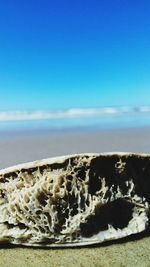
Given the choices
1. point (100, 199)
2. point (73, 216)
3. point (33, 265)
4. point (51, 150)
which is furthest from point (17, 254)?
point (51, 150)

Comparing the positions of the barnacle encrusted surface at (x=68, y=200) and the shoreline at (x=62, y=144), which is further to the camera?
the shoreline at (x=62, y=144)

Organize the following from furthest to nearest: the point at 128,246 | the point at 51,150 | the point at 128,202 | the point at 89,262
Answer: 1. the point at 51,150
2. the point at 128,202
3. the point at 128,246
4. the point at 89,262

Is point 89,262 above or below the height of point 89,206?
below

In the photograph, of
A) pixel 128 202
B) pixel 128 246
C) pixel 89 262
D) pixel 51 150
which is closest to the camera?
pixel 89 262

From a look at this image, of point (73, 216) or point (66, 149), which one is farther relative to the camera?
point (66, 149)

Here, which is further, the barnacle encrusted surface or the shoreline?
the shoreline

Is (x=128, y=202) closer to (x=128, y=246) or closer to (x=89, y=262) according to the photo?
(x=128, y=246)

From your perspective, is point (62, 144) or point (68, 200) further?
point (62, 144)

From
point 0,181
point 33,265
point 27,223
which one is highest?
point 0,181
